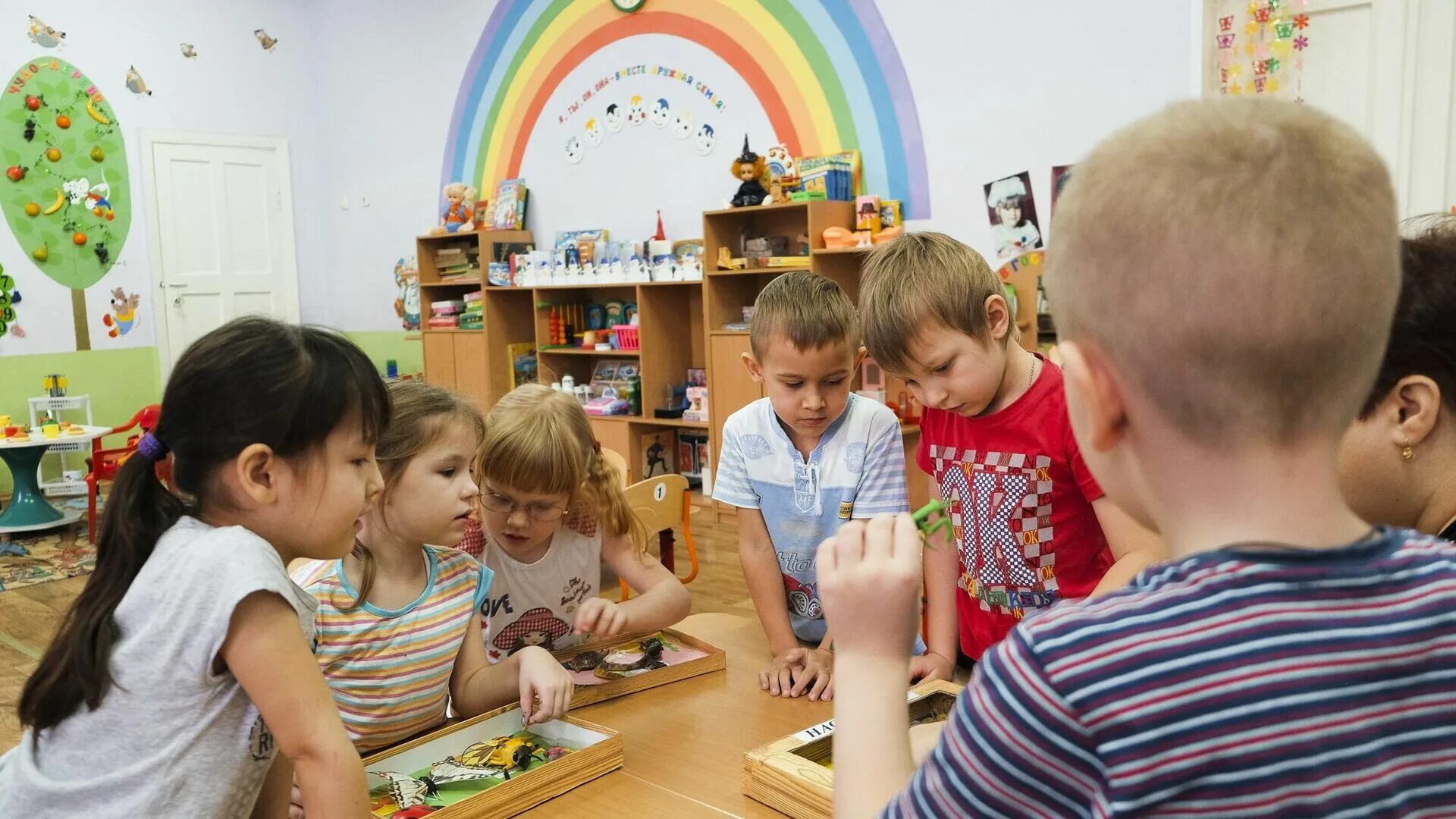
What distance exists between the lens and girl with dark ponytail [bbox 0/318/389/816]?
1003 mm

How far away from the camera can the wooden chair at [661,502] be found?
271 centimetres

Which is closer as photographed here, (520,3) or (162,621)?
(162,621)

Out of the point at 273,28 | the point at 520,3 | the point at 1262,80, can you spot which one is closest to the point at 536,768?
the point at 1262,80

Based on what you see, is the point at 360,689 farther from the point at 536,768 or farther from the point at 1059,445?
the point at 1059,445

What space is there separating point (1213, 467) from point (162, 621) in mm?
921

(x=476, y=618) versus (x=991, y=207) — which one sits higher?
(x=991, y=207)

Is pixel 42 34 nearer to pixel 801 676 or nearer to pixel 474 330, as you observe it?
pixel 474 330

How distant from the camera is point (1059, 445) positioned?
159cm

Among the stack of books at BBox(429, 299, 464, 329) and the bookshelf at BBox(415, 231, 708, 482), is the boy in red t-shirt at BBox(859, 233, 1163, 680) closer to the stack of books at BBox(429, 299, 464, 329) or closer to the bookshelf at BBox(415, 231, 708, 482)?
the bookshelf at BBox(415, 231, 708, 482)

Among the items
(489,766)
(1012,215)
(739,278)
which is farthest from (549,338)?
(489,766)

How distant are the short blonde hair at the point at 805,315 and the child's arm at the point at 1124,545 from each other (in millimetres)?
504

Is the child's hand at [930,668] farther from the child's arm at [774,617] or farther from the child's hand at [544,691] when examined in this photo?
the child's hand at [544,691]

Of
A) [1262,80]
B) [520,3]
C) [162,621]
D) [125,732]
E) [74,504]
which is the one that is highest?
[520,3]

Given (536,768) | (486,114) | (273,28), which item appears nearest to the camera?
(536,768)
